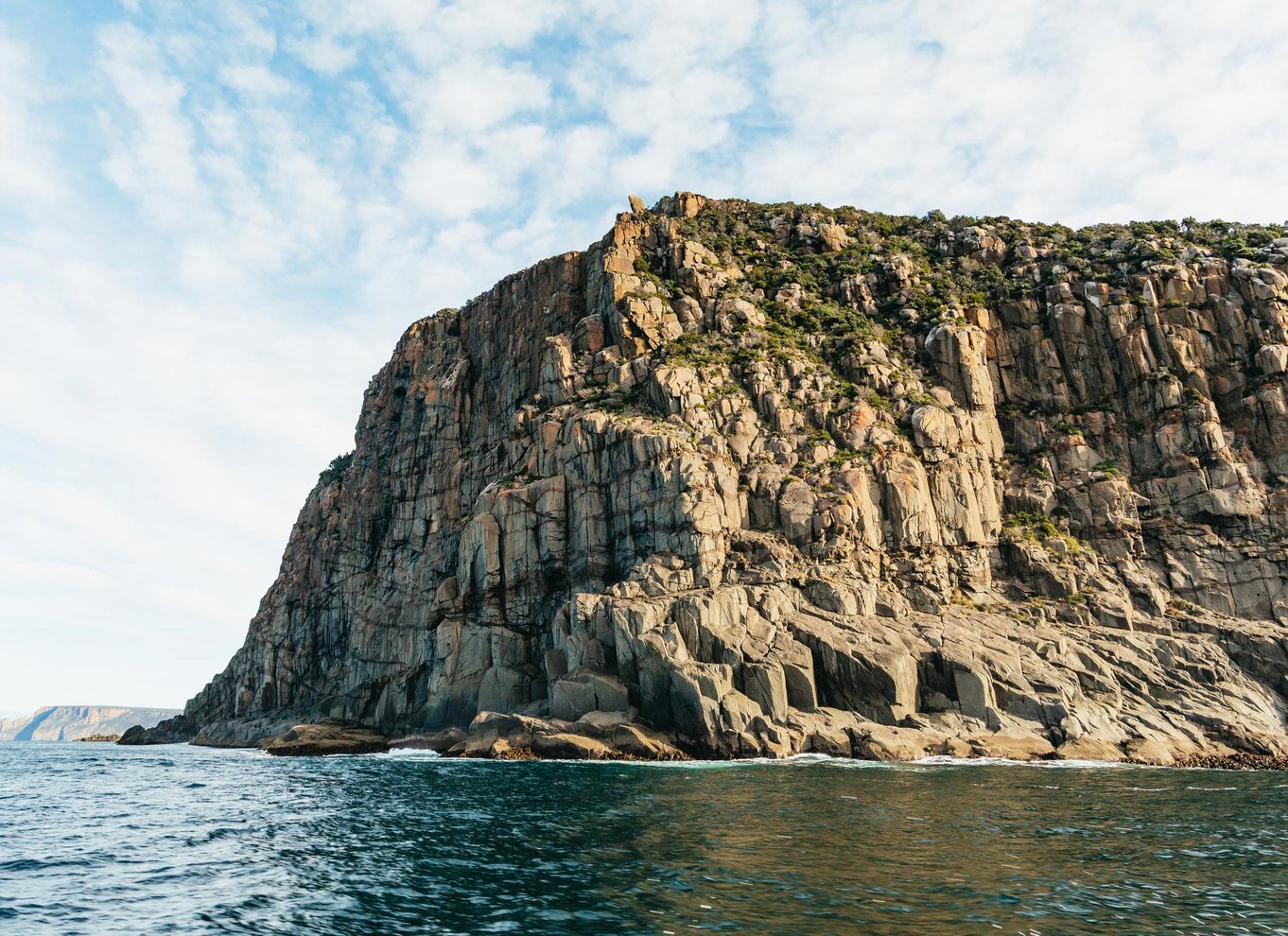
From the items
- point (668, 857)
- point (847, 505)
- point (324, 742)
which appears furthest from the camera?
point (324, 742)

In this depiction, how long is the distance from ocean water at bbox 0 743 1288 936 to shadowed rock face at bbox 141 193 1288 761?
17.9 m

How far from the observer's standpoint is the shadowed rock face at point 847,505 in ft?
214

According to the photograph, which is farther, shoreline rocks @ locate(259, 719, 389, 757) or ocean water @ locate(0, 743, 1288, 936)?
shoreline rocks @ locate(259, 719, 389, 757)

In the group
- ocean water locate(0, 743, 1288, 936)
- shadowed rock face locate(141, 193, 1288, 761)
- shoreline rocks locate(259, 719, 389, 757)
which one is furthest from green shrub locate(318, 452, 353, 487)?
ocean water locate(0, 743, 1288, 936)

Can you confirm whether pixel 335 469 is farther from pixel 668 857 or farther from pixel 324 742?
pixel 668 857

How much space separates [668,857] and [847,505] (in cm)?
5585

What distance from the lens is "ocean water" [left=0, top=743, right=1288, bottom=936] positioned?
65.0ft

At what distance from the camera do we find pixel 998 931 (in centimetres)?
1811

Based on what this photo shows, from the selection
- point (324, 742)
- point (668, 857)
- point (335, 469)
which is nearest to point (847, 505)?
point (668, 857)

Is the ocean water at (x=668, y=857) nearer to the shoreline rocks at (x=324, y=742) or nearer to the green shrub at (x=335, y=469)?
the shoreline rocks at (x=324, y=742)

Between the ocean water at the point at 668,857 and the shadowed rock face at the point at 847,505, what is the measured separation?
58.7 ft

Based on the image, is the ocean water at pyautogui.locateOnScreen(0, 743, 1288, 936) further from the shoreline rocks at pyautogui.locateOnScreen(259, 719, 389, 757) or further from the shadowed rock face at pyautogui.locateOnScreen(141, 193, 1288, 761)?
the shoreline rocks at pyautogui.locateOnScreen(259, 719, 389, 757)

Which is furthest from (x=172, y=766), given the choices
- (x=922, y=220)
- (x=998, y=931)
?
(x=922, y=220)

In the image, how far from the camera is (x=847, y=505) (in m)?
78.0
